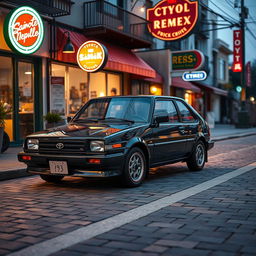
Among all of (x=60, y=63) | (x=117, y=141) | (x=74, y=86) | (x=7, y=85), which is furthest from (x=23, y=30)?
(x=117, y=141)

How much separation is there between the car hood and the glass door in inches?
284

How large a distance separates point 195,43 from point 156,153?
2691 centimetres

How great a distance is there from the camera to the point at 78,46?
49.3ft

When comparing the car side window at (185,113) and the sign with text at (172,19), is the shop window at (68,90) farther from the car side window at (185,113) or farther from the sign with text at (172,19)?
the car side window at (185,113)

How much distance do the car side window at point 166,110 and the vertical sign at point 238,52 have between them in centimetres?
2551

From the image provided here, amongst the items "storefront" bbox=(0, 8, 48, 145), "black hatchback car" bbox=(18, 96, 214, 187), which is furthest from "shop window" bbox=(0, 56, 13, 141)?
"black hatchback car" bbox=(18, 96, 214, 187)

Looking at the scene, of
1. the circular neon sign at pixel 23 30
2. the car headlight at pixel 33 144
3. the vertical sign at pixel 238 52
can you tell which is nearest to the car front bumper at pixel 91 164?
the car headlight at pixel 33 144

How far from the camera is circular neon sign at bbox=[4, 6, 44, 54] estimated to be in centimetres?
1188

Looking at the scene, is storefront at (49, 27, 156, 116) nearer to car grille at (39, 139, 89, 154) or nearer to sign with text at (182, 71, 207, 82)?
sign with text at (182, 71, 207, 82)

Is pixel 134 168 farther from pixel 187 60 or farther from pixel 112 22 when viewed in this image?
pixel 187 60

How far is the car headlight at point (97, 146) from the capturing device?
6.30 metres

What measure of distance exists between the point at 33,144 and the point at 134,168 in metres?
1.71

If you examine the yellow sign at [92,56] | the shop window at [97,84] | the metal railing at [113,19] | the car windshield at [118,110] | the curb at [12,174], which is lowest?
the curb at [12,174]

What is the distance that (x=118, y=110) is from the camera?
7.56 metres
